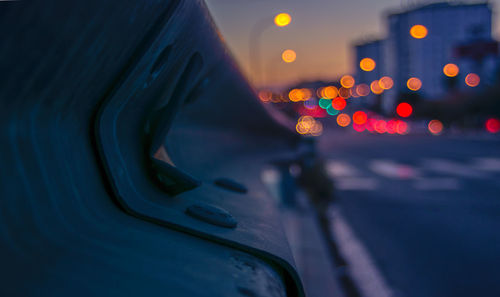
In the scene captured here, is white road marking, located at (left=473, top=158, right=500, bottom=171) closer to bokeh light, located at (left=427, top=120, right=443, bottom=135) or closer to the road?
the road

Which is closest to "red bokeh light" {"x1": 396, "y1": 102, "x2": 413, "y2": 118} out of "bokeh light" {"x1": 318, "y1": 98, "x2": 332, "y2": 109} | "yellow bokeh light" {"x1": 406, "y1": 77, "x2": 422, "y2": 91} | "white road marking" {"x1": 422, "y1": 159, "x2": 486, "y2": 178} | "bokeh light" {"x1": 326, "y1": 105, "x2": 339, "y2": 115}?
"yellow bokeh light" {"x1": 406, "y1": 77, "x2": 422, "y2": 91}

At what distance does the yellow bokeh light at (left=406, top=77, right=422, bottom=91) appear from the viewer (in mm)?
108637

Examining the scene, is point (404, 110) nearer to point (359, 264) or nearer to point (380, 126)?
point (380, 126)

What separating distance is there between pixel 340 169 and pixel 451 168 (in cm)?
422

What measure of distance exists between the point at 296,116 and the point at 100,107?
2621 centimetres

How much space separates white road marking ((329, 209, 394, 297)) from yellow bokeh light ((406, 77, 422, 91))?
4054 inches

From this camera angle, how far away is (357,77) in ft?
539

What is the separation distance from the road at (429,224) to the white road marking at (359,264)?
94 mm

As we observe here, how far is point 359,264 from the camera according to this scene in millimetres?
7090

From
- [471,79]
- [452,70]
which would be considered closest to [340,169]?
[452,70]

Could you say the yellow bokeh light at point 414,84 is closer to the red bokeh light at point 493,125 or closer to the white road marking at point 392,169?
the red bokeh light at point 493,125

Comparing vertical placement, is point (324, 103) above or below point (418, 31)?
above

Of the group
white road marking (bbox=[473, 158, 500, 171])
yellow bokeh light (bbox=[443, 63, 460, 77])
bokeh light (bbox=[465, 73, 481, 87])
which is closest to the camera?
white road marking (bbox=[473, 158, 500, 171])

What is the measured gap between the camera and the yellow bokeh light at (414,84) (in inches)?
4277
